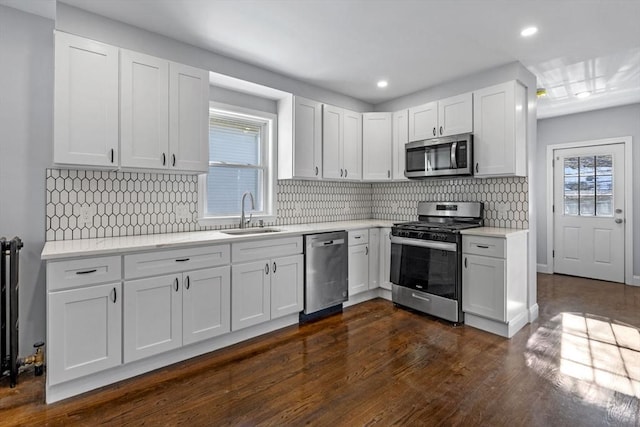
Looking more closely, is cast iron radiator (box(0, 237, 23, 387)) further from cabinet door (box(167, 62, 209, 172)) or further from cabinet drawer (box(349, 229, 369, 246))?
cabinet drawer (box(349, 229, 369, 246))

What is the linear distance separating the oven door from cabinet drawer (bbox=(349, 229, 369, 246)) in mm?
326

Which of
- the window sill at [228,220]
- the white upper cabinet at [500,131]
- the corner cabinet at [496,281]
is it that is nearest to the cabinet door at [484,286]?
the corner cabinet at [496,281]

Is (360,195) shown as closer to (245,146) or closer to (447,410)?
(245,146)

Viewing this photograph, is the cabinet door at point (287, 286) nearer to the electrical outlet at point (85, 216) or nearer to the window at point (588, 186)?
the electrical outlet at point (85, 216)

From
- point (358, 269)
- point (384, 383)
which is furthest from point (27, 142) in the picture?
point (358, 269)

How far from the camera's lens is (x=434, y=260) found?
3.53m

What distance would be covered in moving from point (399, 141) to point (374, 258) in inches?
61.6

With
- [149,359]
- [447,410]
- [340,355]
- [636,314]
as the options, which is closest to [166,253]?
[149,359]

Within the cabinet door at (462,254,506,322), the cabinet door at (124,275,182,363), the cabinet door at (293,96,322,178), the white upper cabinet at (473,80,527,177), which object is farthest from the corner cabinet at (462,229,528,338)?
the cabinet door at (124,275,182,363)

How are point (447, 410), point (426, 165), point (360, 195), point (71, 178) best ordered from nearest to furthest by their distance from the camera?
point (447, 410) → point (71, 178) → point (426, 165) → point (360, 195)

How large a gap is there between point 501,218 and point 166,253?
3408 mm

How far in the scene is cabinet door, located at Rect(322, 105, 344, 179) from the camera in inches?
161

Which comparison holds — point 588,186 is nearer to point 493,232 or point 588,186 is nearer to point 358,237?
point 493,232

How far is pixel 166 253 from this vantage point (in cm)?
249
